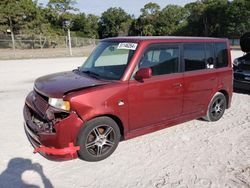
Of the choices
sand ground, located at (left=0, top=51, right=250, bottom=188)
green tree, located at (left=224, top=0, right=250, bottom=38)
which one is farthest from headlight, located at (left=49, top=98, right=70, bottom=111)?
green tree, located at (left=224, top=0, right=250, bottom=38)

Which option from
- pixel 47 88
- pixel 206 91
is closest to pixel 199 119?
pixel 206 91

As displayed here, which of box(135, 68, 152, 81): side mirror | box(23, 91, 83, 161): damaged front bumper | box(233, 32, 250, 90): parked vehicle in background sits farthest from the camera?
box(233, 32, 250, 90): parked vehicle in background

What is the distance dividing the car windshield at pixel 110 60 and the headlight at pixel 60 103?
0.90 m

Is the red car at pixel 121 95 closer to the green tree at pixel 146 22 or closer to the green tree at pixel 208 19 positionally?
the green tree at pixel 208 19

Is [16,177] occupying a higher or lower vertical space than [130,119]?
lower

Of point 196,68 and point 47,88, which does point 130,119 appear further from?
point 196,68

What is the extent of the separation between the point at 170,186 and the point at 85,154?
4.15 feet

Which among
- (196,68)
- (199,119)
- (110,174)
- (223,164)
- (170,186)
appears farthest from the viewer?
(199,119)

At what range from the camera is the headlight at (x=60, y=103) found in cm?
370

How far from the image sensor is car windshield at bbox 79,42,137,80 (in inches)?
172

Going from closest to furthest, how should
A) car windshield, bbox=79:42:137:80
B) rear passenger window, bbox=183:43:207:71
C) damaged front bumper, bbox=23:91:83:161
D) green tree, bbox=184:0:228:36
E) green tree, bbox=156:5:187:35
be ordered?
damaged front bumper, bbox=23:91:83:161, car windshield, bbox=79:42:137:80, rear passenger window, bbox=183:43:207:71, green tree, bbox=184:0:228:36, green tree, bbox=156:5:187:35

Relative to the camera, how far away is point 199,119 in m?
6.04

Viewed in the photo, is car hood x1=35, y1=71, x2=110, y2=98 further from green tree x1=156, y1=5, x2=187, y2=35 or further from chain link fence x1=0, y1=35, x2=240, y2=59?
green tree x1=156, y1=5, x2=187, y2=35

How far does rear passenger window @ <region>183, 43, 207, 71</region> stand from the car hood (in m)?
1.67
